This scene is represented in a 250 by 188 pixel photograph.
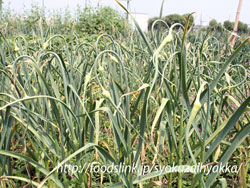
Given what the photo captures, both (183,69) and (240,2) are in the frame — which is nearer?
(183,69)

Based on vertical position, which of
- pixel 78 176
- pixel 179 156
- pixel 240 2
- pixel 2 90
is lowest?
pixel 78 176

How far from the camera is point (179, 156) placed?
3.18 ft

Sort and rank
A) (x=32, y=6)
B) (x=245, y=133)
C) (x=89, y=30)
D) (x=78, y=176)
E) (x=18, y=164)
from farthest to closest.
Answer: (x=32, y=6) → (x=89, y=30) → (x=18, y=164) → (x=78, y=176) → (x=245, y=133)

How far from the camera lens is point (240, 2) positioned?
2836mm

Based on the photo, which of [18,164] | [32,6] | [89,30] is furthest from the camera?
[32,6]

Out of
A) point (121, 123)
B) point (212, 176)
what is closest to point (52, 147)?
point (121, 123)

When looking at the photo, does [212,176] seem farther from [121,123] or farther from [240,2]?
[240,2]

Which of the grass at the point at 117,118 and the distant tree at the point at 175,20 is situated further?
the distant tree at the point at 175,20

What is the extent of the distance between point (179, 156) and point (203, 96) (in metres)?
0.23

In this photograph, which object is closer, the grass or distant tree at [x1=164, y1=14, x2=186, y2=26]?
the grass

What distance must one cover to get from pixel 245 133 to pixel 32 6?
7280 mm

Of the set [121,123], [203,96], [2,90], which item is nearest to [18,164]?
[2,90]

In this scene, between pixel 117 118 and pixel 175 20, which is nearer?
pixel 117 118

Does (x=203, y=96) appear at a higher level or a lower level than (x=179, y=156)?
higher
